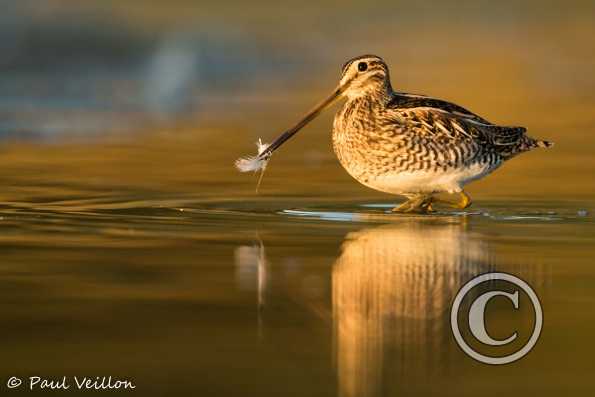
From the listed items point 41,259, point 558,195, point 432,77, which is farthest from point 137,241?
point 432,77

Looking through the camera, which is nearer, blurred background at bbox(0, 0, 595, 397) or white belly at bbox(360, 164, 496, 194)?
blurred background at bbox(0, 0, 595, 397)

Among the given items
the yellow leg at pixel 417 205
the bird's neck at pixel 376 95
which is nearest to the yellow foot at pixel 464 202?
the yellow leg at pixel 417 205

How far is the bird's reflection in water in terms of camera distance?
19.6 ft

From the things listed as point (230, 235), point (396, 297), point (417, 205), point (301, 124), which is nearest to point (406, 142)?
point (417, 205)

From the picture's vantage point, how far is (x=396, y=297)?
23.8ft

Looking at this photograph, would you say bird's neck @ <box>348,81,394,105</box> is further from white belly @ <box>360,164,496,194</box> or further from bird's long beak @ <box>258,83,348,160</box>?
white belly @ <box>360,164,496,194</box>

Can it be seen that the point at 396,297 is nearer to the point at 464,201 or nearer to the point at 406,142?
the point at 406,142

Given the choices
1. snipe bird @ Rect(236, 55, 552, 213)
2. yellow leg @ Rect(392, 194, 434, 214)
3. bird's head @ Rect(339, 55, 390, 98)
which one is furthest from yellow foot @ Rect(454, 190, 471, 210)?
bird's head @ Rect(339, 55, 390, 98)

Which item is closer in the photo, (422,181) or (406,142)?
(422,181)

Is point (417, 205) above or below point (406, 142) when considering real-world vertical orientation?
below

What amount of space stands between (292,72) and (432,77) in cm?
235

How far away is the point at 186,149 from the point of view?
49.7ft

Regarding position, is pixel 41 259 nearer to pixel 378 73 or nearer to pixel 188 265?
pixel 188 265

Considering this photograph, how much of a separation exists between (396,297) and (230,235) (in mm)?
2372
